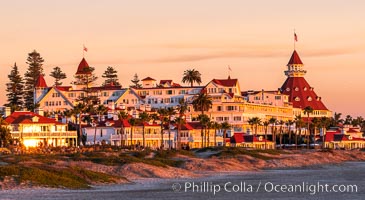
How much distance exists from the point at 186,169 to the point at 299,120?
10603cm

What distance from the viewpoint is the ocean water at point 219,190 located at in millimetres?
59156

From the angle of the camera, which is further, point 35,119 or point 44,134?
point 35,119

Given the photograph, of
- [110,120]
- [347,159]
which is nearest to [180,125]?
[110,120]

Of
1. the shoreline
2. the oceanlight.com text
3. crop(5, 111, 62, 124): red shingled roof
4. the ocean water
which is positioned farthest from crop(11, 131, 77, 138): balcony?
the oceanlight.com text

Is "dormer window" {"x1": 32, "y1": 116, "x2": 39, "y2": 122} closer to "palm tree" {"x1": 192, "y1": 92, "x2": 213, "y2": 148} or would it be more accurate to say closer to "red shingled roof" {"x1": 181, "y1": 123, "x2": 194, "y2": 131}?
"red shingled roof" {"x1": 181, "y1": 123, "x2": 194, "y2": 131}

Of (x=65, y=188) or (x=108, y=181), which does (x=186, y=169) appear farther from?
(x=65, y=188)

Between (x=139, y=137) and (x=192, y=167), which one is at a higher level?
(x=139, y=137)

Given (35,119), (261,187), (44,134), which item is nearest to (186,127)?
(44,134)

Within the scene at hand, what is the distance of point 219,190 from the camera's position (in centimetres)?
6619

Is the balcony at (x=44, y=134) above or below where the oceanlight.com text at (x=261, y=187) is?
above

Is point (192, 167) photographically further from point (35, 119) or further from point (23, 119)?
point (23, 119)

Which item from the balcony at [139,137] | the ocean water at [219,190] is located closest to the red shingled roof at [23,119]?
the balcony at [139,137]

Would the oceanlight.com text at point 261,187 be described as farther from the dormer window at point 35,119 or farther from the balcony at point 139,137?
the balcony at point 139,137

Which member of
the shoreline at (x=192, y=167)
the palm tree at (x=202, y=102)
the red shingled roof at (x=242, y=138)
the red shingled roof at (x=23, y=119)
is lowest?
the shoreline at (x=192, y=167)
